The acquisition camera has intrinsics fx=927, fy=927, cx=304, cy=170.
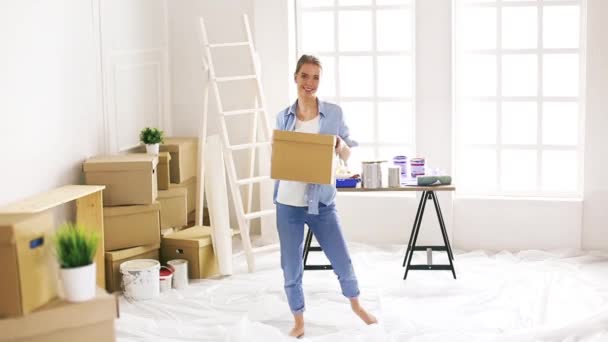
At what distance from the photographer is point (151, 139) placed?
6590mm

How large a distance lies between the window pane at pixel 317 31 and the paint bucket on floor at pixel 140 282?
2.36 metres

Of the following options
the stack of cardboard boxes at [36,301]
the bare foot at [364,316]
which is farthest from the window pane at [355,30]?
the stack of cardboard boxes at [36,301]

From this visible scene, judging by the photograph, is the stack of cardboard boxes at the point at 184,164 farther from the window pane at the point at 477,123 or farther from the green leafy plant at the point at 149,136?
the window pane at the point at 477,123

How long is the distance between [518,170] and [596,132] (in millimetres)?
664

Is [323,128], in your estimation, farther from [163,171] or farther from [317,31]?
[317,31]

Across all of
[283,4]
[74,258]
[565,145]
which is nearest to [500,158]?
[565,145]

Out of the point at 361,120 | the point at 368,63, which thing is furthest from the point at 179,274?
the point at 368,63

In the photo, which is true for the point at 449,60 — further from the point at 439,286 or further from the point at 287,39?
the point at 439,286

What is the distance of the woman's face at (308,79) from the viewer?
198 inches

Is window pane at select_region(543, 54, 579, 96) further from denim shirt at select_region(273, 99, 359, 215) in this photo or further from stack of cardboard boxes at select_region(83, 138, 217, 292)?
stack of cardboard boxes at select_region(83, 138, 217, 292)

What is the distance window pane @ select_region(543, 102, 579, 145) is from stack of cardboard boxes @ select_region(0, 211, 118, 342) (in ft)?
13.3

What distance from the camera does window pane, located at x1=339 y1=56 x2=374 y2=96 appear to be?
24.0 ft

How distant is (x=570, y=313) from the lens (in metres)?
5.45

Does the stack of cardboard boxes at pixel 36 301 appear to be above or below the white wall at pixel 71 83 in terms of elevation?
below
